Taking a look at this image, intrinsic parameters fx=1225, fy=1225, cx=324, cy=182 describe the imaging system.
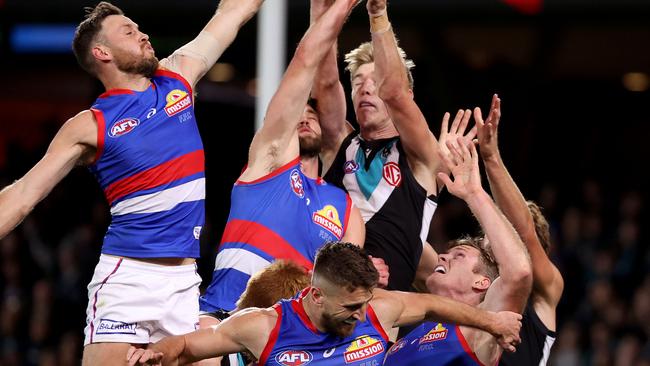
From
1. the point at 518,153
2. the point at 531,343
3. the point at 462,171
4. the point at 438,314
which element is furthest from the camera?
the point at 518,153

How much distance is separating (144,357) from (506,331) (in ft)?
5.00

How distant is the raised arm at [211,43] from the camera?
5.79 meters

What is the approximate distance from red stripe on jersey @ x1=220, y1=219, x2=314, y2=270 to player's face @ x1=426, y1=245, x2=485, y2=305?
0.62 metres

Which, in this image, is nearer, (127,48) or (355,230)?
(127,48)

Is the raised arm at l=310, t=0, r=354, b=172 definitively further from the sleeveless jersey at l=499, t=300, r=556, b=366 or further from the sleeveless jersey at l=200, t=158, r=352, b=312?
the sleeveless jersey at l=499, t=300, r=556, b=366

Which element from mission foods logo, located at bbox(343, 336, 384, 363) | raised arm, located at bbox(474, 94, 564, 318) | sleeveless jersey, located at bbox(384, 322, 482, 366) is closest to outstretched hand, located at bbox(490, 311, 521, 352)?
sleeveless jersey, located at bbox(384, 322, 482, 366)

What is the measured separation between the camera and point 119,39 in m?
5.52

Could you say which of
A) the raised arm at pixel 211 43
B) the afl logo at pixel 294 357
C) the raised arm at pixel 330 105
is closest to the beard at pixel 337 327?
the afl logo at pixel 294 357

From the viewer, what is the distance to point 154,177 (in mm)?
5438

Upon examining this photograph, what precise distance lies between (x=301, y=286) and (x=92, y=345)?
98 cm

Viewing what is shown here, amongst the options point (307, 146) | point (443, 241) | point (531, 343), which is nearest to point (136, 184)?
point (307, 146)

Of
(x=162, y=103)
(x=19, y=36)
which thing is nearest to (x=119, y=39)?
(x=162, y=103)

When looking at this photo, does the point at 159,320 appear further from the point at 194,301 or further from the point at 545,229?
the point at 545,229

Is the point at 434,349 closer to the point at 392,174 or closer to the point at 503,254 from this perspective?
the point at 503,254
